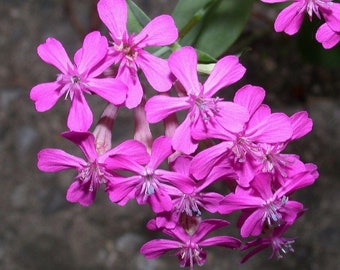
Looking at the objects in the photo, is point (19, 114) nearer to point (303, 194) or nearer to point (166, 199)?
point (303, 194)

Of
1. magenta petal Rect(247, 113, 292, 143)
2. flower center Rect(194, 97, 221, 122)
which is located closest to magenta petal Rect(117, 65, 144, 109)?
flower center Rect(194, 97, 221, 122)

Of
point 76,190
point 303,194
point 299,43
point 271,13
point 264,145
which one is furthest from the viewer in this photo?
point 271,13

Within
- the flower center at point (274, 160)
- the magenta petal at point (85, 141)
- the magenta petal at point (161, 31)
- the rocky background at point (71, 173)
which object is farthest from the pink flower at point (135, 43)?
the rocky background at point (71, 173)

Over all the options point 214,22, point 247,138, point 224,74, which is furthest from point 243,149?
point 214,22

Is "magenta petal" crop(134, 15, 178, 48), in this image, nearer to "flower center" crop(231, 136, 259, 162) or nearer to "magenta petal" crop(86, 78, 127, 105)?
"magenta petal" crop(86, 78, 127, 105)

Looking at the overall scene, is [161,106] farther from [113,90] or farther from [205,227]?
[205,227]

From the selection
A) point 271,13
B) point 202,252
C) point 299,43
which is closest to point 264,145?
point 202,252

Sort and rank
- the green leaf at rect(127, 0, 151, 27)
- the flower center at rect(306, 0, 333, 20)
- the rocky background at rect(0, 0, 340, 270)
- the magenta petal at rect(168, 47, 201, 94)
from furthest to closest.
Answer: the rocky background at rect(0, 0, 340, 270) < the green leaf at rect(127, 0, 151, 27) < the flower center at rect(306, 0, 333, 20) < the magenta petal at rect(168, 47, 201, 94)

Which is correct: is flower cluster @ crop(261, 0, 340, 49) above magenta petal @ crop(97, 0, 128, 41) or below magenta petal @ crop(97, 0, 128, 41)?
below
